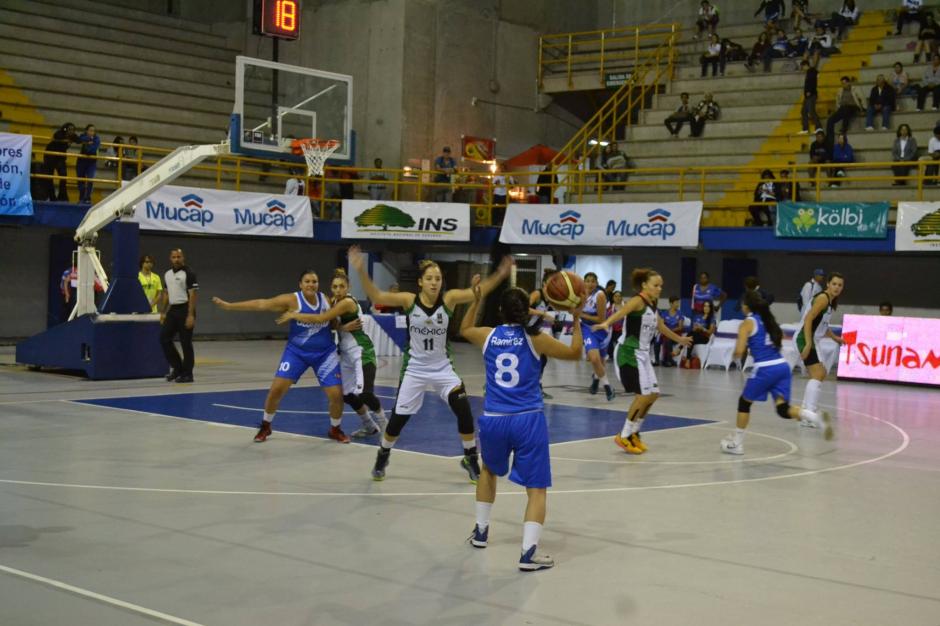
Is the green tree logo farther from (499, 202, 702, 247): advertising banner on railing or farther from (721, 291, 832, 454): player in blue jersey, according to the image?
(721, 291, 832, 454): player in blue jersey

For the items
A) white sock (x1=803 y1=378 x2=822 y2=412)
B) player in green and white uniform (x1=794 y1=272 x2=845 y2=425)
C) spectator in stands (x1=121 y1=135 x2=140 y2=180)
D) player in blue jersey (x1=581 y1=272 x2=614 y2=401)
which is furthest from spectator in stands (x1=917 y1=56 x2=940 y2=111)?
spectator in stands (x1=121 y1=135 x2=140 y2=180)

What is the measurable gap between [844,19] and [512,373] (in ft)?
94.7

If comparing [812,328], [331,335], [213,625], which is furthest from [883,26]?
[213,625]

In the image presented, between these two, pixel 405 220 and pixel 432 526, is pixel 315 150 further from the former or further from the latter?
pixel 432 526

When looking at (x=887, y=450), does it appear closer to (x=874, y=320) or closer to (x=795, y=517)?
(x=795, y=517)

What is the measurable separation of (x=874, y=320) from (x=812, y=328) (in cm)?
897

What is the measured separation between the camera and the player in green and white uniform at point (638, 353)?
41.5ft

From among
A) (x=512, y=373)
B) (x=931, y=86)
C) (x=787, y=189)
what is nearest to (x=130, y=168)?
(x=787, y=189)

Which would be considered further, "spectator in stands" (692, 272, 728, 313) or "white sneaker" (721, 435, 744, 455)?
"spectator in stands" (692, 272, 728, 313)

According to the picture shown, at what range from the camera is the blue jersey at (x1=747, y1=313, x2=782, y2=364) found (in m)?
12.4

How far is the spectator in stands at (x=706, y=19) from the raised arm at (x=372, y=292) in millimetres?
26795

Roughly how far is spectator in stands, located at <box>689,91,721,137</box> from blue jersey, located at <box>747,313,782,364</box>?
1999cm

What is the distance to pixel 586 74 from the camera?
36688mm

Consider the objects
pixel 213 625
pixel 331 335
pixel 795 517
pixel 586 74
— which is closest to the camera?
pixel 213 625
